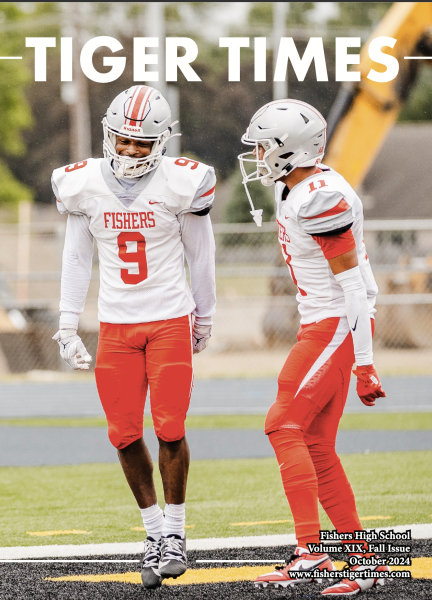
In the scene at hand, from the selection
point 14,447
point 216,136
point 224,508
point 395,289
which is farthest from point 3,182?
point 224,508

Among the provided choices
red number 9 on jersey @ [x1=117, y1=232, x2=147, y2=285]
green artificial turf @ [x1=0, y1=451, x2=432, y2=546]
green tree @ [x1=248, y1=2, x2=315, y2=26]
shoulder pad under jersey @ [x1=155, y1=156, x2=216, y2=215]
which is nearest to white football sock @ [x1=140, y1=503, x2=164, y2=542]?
green artificial turf @ [x1=0, y1=451, x2=432, y2=546]

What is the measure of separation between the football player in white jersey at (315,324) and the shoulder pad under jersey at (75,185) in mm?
618

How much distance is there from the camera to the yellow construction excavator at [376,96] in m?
12.4

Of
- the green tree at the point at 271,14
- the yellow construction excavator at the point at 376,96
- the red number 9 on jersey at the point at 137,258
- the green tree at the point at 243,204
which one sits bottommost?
the red number 9 on jersey at the point at 137,258

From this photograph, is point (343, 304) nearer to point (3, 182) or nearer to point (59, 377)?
point (59, 377)

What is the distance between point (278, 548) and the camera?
3750mm

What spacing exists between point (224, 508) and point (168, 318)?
5.50 ft

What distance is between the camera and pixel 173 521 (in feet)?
11.0

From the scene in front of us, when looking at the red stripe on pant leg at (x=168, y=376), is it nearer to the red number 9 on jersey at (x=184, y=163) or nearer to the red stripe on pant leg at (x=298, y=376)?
the red stripe on pant leg at (x=298, y=376)

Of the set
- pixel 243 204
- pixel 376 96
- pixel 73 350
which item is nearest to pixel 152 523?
pixel 73 350

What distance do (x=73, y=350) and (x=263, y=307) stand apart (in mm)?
11031

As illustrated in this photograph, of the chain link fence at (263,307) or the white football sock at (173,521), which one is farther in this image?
the chain link fence at (263,307)

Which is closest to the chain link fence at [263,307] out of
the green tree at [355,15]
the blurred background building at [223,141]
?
the blurred background building at [223,141]

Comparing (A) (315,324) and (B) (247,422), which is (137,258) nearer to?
(A) (315,324)
